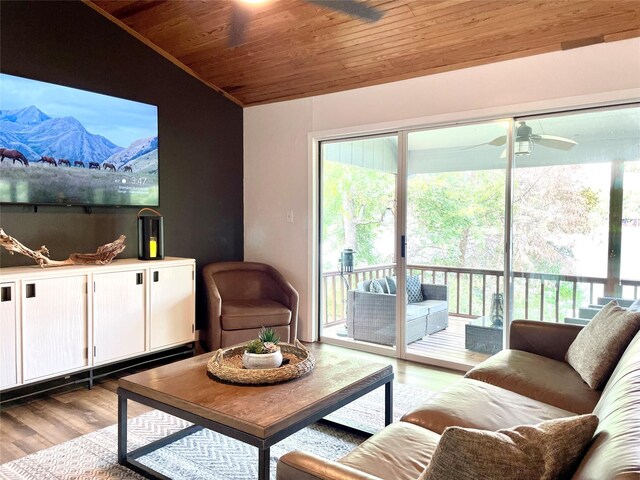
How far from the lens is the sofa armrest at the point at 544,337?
2648 millimetres

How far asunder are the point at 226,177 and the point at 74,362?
7.64 feet

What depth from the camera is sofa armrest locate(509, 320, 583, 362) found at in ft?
8.69

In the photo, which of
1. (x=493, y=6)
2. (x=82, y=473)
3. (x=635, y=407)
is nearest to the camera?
(x=635, y=407)

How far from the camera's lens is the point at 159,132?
13.7 ft

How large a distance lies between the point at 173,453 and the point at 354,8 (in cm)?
297

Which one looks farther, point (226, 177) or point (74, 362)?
point (226, 177)

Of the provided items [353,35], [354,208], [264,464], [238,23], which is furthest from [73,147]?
[264,464]

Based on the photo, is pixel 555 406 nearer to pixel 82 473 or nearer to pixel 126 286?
pixel 82 473

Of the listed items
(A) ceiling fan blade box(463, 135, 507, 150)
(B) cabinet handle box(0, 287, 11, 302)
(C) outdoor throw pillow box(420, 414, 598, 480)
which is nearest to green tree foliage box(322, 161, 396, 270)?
(A) ceiling fan blade box(463, 135, 507, 150)

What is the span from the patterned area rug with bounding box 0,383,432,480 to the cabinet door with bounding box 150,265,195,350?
0.99m

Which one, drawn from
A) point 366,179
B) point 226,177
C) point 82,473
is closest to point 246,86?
point 226,177

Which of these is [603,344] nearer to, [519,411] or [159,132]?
[519,411]

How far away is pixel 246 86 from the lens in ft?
15.0

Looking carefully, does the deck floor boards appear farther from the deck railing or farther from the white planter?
the white planter
